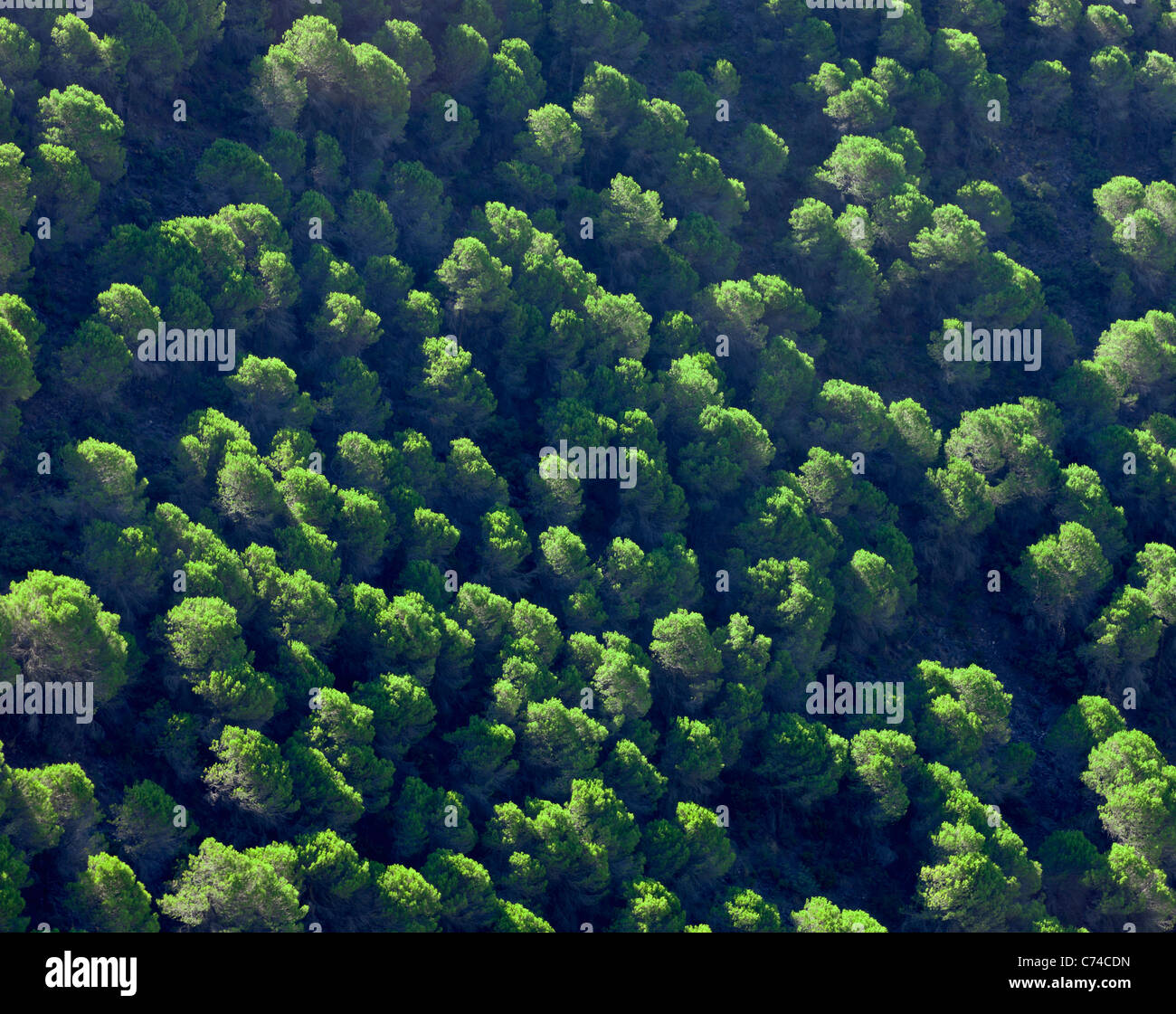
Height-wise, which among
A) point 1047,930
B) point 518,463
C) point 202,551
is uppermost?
point 518,463

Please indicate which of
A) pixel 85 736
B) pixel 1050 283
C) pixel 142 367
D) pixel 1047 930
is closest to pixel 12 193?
pixel 142 367

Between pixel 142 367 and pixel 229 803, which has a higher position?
pixel 142 367

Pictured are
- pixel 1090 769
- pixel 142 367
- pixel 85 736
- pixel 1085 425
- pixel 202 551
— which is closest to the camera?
pixel 85 736

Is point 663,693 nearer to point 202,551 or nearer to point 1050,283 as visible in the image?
point 202,551

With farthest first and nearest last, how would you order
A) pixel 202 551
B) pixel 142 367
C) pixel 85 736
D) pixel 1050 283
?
pixel 1050 283 < pixel 142 367 < pixel 202 551 < pixel 85 736

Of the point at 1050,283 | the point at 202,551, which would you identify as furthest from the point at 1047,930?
the point at 1050,283

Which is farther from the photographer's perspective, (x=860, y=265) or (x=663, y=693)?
(x=860, y=265)
